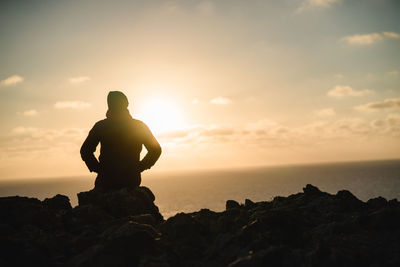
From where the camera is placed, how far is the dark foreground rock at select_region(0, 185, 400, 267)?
527 centimetres

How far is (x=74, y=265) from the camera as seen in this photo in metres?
5.54

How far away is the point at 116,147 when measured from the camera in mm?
9680

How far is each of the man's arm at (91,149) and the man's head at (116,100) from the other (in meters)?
0.93

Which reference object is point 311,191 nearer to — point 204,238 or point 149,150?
point 204,238

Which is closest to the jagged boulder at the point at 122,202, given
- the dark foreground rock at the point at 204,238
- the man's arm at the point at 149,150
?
the dark foreground rock at the point at 204,238

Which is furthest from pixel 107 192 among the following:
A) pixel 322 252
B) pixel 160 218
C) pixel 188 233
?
pixel 322 252

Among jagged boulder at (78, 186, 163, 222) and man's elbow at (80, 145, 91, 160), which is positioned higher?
man's elbow at (80, 145, 91, 160)

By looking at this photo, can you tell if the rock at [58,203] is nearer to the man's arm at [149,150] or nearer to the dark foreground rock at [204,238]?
the dark foreground rock at [204,238]

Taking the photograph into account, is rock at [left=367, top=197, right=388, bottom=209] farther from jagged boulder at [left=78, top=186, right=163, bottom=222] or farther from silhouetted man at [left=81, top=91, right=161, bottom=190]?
silhouetted man at [left=81, top=91, right=161, bottom=190]

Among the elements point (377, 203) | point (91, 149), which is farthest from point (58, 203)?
point (377, 203)

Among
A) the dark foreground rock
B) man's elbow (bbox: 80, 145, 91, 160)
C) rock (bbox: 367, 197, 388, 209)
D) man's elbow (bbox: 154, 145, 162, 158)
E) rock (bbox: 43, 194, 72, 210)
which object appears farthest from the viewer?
man's elbow (bbox: 154, 145, 162, 158)

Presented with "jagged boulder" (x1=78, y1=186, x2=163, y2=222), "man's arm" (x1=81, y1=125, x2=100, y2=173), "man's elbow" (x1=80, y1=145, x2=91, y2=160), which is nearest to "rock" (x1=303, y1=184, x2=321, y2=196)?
"jagged boulder" (x1=78, y1=186, x2=163, y2=222)

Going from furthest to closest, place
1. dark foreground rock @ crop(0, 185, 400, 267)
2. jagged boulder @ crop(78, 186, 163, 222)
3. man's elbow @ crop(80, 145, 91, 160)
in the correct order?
man's elbow @ crop(80, 145, 91, 160), jagged boulder @ crop(78, 186, 163, 222), dark foreground rock @ crop(0, 185, 400, 267)

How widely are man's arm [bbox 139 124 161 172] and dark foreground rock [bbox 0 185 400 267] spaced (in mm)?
2233
